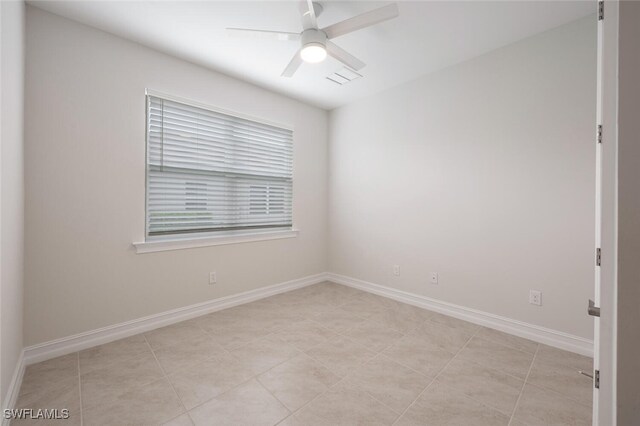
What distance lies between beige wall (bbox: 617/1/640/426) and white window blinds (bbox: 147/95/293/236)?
3001mm

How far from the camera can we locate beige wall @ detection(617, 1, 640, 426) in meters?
0.77

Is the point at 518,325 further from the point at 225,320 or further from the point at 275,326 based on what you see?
the point at 225,320

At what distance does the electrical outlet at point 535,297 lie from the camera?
7.82 feet

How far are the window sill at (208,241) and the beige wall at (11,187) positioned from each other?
80cm

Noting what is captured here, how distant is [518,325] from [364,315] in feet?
4.60

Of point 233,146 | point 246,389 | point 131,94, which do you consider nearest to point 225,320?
point 246,389

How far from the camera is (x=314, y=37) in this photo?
1.90 metres

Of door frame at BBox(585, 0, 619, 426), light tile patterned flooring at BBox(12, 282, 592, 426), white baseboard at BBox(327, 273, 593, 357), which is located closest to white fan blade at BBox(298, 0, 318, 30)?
door frame at BBox(585, 0, 619, 426)

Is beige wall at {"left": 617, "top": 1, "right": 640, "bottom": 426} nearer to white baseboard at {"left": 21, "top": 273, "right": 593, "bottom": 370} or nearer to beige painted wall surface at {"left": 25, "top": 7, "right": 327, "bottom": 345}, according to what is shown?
white baseboard at {"left": 21, "top": 273, "right": 593, "bottom": 370}

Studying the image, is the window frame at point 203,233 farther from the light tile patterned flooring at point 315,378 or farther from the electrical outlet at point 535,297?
the electrical outlet at point 535,297

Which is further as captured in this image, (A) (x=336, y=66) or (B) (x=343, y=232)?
(B) (x=343, y=232)

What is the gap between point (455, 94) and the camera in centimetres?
287

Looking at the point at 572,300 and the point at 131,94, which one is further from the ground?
the point at 131,94

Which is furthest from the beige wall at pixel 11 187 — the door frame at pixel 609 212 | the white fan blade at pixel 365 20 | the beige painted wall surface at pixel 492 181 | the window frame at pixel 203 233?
the beige painted wall surface at pixel 492 181
